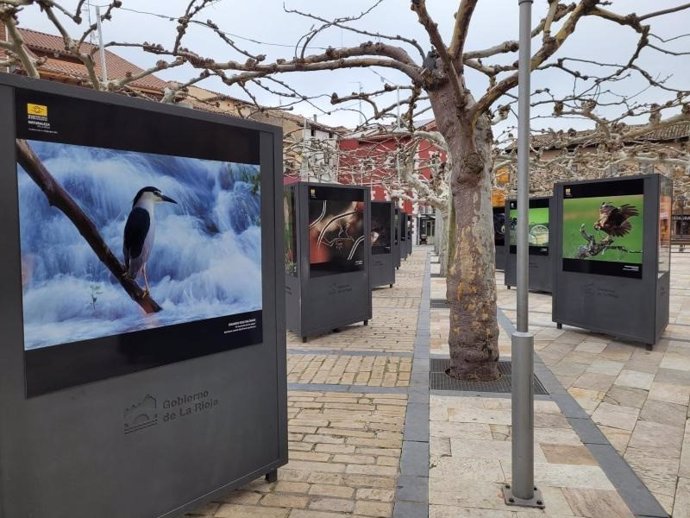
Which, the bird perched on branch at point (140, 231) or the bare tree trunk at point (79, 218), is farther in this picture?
the bird perched on branch at point (140, 231)

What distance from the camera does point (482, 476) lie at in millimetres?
3441

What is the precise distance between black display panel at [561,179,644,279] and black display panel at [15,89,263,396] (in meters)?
5.89

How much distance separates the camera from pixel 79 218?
7.67 feet

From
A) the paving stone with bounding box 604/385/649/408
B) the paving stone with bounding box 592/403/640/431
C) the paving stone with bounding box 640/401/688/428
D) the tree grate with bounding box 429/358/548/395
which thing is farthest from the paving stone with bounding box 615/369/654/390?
the tree grate with bounding box 429/358/548/395

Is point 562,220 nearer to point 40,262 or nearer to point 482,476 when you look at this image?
point 482,476

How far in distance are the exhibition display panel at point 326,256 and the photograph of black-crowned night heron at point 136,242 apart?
4.49 m

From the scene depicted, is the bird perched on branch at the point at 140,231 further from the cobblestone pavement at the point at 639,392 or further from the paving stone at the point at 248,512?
the cobblestone pavement at the point at 639,392

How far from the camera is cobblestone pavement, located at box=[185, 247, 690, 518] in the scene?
10.2ft

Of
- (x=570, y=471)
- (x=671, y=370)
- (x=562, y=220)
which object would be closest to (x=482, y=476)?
(x=570, y=471)

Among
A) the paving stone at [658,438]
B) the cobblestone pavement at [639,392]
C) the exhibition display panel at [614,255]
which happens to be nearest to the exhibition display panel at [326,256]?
the cobblestone pavement at [639,392]

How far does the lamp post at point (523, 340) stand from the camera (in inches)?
112

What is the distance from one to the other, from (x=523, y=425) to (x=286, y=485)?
5.22ft

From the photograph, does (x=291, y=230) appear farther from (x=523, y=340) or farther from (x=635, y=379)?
(x=523, y=340)

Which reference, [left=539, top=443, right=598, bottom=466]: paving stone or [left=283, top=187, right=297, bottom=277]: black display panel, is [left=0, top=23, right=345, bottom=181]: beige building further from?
[left=539, top=443, right=598, bottom=466]: paving stone
